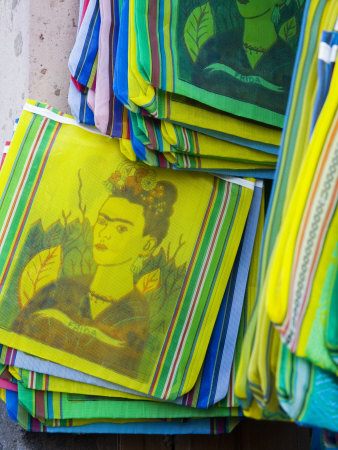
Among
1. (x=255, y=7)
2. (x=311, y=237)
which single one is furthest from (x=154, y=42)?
(x=311, y=237)

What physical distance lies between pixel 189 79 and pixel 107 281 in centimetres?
30

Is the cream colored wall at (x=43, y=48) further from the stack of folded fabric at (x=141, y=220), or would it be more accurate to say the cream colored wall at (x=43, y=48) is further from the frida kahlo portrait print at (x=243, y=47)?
the frida kahlo portrait print at (x=243, y=47)

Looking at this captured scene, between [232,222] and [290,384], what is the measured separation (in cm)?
47

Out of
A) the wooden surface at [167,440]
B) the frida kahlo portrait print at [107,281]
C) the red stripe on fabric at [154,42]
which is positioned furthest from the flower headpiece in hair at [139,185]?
the wooden surface at [167,440]

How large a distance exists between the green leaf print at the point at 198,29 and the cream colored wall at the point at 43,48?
27 cm

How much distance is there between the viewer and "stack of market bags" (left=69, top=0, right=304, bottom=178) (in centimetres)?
87

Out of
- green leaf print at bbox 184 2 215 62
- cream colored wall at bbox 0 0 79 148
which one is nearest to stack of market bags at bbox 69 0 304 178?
green leaf print at bbox 184 2 215 62

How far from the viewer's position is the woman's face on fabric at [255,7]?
0.93 m

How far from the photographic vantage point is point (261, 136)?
3.03 feet

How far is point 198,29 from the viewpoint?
0.90 m

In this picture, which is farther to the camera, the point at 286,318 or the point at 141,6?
the point at 141,6

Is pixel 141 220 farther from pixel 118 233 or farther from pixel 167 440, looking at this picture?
pixel 167 440

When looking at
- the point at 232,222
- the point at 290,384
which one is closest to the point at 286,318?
the point at 290,384

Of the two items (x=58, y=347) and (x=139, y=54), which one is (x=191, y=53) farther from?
(x=58, y=347)
